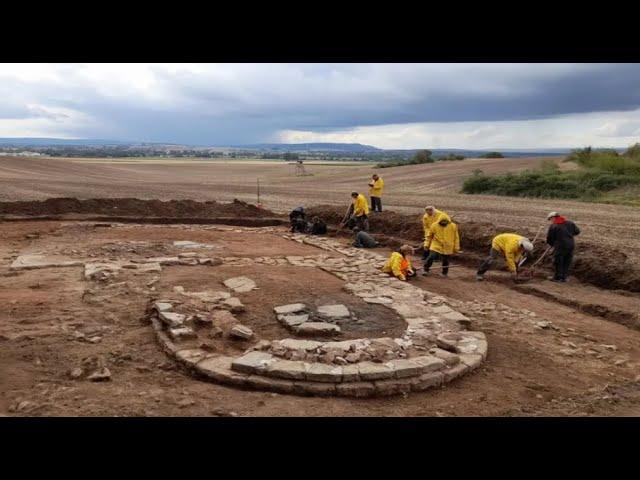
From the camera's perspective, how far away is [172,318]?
7.07m

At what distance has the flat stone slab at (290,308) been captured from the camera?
773 centimetres

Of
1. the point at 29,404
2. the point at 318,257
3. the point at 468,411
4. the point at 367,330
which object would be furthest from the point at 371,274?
the point at 29,404

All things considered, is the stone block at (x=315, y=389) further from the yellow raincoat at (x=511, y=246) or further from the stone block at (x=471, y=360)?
the yellow raincoat at (x=511, y=246)

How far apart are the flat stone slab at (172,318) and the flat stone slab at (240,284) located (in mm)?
1734

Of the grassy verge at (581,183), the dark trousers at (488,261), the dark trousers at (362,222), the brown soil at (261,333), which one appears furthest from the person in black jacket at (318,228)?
the grassy verge at (581,183)

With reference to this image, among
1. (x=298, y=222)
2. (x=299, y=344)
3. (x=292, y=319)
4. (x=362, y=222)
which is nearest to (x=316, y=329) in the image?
(x=292, y=319)

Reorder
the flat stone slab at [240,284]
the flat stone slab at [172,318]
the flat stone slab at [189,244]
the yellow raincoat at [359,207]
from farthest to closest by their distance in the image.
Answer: the yellow raincoat at [359,207]
the flat stone slab at [189,244]
the flat stone slab at [240,284]
the flat stone slab at [172,318]

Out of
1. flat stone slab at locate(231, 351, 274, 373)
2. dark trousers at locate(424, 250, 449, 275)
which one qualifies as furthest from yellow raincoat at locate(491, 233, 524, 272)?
flat stone slab at locate(231, 351, 274, 373)

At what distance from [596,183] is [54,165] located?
3816 centimetres

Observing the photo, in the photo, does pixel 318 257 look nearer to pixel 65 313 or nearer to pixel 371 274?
pixel 371 274

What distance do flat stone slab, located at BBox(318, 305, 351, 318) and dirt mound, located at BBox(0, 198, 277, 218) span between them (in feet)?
35.9

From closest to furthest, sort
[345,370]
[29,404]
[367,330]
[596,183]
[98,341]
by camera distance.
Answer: [29,404] < [345,370] < [98,341] < [367,330] < [596,183]

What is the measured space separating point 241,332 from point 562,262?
7.25 m

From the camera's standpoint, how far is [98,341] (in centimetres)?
672
